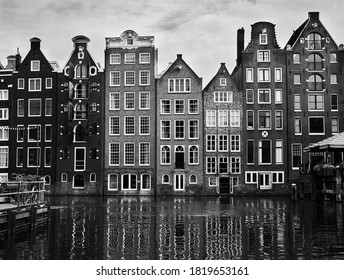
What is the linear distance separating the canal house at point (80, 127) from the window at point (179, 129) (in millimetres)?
8450

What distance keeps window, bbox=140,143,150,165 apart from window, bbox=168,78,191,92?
6844 millimetres

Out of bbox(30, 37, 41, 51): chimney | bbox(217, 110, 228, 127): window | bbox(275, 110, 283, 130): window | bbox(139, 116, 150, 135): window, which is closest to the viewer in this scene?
bbox(275, 110, 283, 130): window

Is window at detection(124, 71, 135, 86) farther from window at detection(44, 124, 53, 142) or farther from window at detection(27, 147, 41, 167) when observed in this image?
window at detection(27, 147, 41, 167)

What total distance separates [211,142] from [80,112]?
15149 mm

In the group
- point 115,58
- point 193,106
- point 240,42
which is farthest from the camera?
point 240,42

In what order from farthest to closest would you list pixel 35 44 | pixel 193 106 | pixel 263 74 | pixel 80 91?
pixel 35 44 → pixel 80 91 → pixel 193 106 → pixel 263 74

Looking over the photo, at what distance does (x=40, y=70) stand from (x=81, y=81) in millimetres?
5060

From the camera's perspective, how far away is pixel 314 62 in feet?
175

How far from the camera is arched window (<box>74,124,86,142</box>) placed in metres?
54.4

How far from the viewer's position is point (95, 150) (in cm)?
5431

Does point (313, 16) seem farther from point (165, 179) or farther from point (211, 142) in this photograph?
point (165, 179)

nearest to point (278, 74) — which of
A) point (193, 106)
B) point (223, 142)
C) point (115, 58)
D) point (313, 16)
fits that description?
point (313, 16)

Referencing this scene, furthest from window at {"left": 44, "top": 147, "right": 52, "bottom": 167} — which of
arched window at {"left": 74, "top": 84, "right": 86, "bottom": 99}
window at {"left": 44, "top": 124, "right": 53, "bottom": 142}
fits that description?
arched window at {"left": 74, "top": 84, "right": 86, "bottom": 99}
